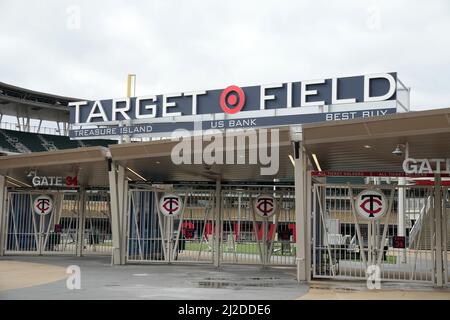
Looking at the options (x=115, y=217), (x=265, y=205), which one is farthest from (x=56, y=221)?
(x=265, y=205)

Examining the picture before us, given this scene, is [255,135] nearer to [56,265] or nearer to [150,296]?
[150,296]

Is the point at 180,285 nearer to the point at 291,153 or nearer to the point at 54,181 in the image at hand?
the point at 291,153

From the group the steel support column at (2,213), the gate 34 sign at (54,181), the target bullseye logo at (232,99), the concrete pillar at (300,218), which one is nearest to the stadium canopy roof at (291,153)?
the gate 34 sign at (54,181)

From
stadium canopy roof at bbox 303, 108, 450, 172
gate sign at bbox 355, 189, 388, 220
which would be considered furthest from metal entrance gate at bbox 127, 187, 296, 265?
gate sign at bbox 355, 189, 388, 220

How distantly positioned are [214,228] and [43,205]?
7.21m

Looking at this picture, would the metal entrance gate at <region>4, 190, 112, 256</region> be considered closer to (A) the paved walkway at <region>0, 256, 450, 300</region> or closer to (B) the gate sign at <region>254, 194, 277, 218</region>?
(A) the paved walkway at <region>0, 256, 450, 300</region>

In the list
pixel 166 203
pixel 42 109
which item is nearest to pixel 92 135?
pixel 166 203

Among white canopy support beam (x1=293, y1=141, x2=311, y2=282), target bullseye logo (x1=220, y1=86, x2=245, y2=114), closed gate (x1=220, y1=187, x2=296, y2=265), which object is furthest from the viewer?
target bullseye logo (x1=220, y1=86, x2=245, y2=114)

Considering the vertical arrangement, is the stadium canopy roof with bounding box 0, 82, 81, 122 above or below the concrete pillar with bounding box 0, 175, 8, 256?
above

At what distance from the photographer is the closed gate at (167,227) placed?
2033 centimetres

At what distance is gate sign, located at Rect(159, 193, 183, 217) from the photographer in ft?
64.3

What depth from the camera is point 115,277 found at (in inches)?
598

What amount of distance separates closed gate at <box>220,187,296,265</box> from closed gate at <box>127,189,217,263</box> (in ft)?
2.13
